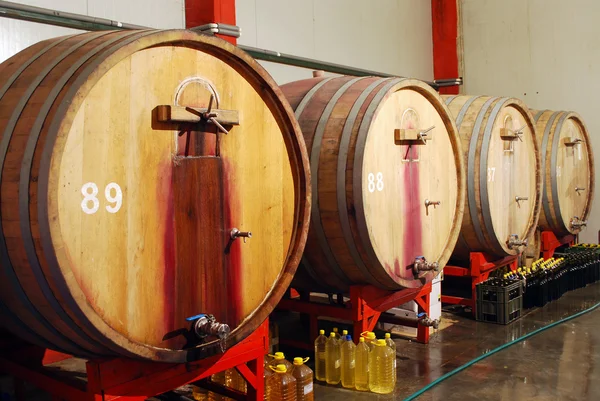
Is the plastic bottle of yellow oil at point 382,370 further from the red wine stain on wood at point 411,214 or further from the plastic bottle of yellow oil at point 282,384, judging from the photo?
the plastic bottle of yellow oil at point 282,384

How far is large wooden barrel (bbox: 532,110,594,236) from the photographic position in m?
7.96

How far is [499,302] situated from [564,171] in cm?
283

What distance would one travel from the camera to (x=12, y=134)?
257 cm

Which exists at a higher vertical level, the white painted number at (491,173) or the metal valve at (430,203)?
the white painted number at (491,173)

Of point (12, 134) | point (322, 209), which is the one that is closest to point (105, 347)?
point (12, 134)

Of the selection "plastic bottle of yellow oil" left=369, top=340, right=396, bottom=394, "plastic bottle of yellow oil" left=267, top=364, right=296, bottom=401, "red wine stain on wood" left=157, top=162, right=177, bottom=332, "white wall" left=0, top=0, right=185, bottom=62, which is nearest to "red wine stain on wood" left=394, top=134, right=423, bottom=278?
"plastic bottle of yellow oil" left=369, top=340, right=396, bottom=394

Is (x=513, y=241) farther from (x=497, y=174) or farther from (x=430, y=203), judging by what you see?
(x=430, y=203)

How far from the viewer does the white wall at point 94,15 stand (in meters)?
4.93

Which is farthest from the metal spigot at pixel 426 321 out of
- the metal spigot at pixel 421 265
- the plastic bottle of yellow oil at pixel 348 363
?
the plastic bottle of yellow oil at pixel 348 363

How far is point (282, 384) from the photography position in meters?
4.08

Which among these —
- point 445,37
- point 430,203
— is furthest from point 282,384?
point 445,37

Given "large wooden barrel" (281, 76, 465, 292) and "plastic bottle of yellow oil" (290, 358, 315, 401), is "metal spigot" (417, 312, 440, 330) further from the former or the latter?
"plastic bottle of yellow oil" (290, 358, 315, 401)

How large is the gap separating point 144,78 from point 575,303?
598cm

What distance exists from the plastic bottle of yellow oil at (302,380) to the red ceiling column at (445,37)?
785cm
